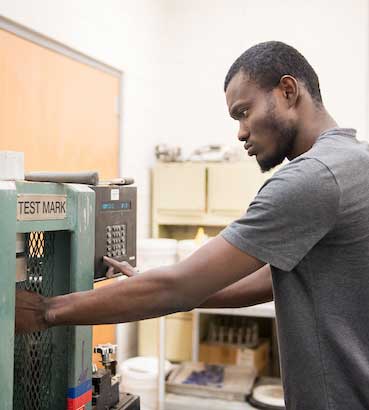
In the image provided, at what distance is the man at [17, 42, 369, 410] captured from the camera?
3.27ft

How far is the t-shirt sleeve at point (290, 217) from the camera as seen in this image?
39.2 inches

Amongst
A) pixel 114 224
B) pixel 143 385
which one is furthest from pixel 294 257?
pixel 143 385

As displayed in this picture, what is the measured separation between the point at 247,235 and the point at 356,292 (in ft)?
0.87

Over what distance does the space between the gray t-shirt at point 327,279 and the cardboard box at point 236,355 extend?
2258 mm

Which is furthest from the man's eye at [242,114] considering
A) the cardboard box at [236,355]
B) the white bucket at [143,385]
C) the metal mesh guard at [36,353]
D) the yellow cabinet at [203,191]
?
the cardboard box at [236,355]

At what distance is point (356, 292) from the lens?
1.08m

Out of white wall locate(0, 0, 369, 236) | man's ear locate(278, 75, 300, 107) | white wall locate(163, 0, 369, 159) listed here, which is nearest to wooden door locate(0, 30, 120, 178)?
white wall locate(0, 0, 369, 236)

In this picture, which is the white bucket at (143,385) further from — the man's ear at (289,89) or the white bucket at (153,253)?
→ the man's ear at (289,89)

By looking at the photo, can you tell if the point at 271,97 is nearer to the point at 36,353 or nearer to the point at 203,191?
the point at 36,353

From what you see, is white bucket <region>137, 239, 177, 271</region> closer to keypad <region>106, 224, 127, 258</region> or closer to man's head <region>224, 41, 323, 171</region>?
keypad <region>106, 224, 127, 258</region>

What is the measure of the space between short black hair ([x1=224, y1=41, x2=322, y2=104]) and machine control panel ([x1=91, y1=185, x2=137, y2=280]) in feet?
1.23

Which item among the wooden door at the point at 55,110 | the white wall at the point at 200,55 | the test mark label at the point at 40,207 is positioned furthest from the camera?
the white wall at the point at 200,55

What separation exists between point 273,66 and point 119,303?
2.01 ft

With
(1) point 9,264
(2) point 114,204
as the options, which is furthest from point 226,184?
(1) point 9,264
